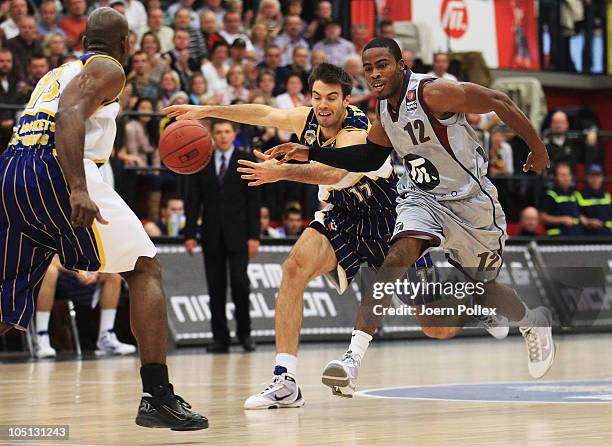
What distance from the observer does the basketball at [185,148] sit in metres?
7.70

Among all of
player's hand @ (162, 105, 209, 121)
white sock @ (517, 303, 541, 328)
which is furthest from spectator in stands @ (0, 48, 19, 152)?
white sock @ (517, 303, 541, 328)

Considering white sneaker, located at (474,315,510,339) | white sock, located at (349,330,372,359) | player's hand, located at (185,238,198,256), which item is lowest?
player's hand, located at (185,238,198,256)

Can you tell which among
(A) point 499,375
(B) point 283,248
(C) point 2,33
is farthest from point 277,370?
(C) point 2,33

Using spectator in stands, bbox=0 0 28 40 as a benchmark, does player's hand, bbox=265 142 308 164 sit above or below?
below

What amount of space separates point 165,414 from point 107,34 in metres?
1.74

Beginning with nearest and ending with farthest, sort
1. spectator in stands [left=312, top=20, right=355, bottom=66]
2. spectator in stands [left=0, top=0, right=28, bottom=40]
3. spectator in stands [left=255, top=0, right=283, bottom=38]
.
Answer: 1. spectator in stands [left=0, top=0, right=28, bottom=40]
2. spectator in stands [left=255, top=0, right=283, bottom=38]
3. spectator in stands [left=312, top=20, right=355, bottom=66]

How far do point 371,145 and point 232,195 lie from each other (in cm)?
551

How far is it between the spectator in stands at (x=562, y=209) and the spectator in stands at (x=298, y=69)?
3.64 meters

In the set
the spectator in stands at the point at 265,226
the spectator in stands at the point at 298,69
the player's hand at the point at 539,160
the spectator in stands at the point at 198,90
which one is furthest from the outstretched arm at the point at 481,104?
the spectator in stands at the point at 298,69

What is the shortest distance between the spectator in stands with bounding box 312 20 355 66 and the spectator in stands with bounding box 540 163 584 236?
11.0 feet

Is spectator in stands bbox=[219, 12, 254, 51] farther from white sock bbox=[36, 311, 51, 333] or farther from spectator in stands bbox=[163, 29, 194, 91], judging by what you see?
white sock bbox=[36, 311, 51, 333]

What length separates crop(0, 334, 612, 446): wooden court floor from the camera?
5570 millimetres

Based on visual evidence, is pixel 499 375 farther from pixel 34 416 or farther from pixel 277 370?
pixel 34 416

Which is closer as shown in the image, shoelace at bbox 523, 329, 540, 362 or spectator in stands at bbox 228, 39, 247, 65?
shoelace at bbox 523, 329, 540, 362
